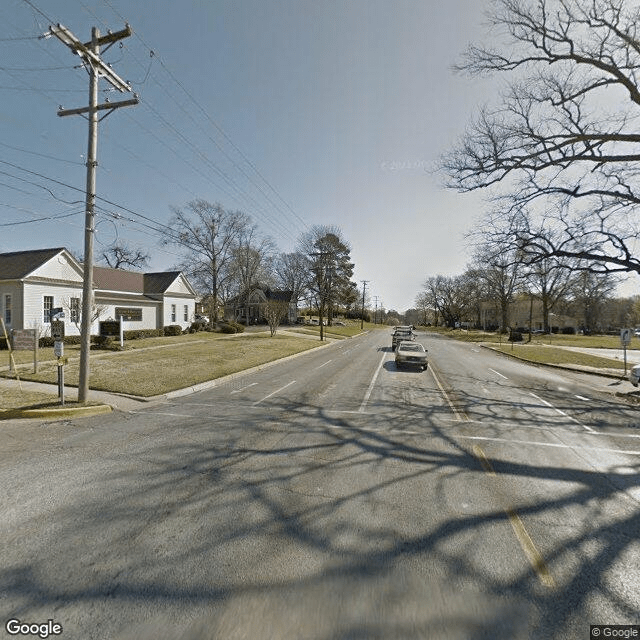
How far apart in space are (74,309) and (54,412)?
18.4 meters

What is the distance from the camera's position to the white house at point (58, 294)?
877 inches

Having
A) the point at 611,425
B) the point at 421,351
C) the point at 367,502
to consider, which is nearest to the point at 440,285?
the point at 421,351

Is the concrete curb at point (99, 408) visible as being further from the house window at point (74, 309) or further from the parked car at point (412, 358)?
the house window at point (74, 309)

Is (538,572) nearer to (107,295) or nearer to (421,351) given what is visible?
(421,351)

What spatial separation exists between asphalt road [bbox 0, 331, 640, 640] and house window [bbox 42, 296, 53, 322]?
21.0m

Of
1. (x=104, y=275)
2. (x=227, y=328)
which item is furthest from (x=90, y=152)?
(x=227, y=328)

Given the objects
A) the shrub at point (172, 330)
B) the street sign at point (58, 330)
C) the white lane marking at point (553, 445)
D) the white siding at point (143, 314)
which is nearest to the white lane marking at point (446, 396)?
the white lane marking at point (553, 445)

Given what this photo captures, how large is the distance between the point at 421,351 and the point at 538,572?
14.1 metres

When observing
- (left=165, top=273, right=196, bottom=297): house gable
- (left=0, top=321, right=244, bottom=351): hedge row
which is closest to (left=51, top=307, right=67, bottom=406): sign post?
(left=0, top=321, right=244, bottom=351): hedge row

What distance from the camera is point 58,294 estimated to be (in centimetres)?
2438

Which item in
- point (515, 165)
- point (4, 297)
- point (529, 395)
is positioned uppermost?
point (515, 165)

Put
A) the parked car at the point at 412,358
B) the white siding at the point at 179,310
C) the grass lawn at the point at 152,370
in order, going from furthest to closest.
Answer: the white siding at the point at 179,310, the parked car at the point at 412,358, the grass lawn at the point at 152,370

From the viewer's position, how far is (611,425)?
26.6 feet

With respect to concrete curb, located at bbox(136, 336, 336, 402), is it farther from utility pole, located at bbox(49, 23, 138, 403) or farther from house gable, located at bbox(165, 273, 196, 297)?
house gable, located at bbox(165, 273, 196, 297)
